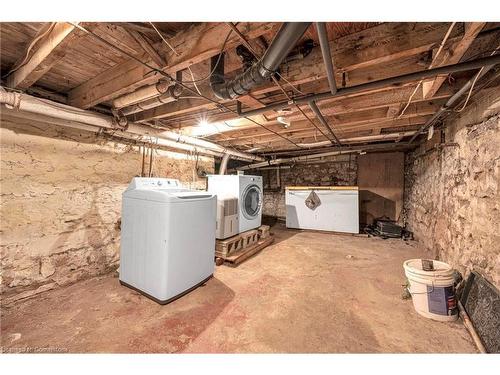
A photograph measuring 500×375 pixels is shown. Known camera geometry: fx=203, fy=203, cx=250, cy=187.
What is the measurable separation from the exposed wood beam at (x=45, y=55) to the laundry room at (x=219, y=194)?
1cm

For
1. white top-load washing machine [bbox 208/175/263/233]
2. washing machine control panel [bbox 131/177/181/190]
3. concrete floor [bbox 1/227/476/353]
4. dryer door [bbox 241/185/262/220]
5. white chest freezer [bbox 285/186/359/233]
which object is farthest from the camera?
white chest freezer [bbox 285/186/359/233]

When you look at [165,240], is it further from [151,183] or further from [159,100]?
[159,100]

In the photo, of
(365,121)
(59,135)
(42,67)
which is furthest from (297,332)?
(59,135)

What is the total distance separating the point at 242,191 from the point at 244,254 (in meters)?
0.99

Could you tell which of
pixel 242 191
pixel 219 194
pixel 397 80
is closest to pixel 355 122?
pixel 397 80

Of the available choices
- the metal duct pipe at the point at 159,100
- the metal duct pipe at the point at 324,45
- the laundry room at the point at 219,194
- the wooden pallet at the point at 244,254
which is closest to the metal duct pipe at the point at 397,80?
the laundry room at the point at 219,194

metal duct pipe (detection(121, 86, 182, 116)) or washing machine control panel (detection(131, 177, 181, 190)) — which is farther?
washing machine control panel (detection(131, 177, 181, 190))

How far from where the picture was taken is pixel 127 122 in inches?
96.2

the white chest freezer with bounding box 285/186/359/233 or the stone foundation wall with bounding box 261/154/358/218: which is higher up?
the stone foundation wall with bounding box 261/154/358/218

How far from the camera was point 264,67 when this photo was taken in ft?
3.77

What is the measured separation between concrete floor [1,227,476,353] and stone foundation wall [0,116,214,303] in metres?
0.25

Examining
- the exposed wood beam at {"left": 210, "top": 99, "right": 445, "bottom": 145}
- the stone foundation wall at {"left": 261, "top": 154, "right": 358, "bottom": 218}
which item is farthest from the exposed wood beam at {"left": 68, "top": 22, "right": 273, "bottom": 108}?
the stone foundation wall at {"left": 261, "top": 154, "right": 358, "bottom": 218}

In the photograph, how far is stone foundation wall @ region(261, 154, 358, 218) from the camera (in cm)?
525

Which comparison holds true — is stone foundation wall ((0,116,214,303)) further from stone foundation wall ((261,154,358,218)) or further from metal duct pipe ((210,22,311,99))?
stone foundation wall ((261,154,358,218))
